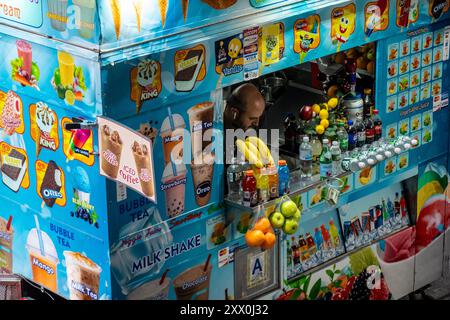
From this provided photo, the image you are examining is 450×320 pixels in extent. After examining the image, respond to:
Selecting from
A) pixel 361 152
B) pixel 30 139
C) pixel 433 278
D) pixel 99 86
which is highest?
pixel 99 86

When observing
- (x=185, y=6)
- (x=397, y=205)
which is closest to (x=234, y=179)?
(x=185, y=6)

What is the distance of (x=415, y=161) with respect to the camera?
773 cm

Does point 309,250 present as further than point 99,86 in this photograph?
Yes

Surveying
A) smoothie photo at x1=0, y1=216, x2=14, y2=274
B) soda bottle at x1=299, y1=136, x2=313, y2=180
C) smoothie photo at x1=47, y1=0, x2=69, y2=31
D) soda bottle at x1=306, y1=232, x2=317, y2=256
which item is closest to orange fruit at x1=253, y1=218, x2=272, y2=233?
soda bottle at x1=299, y1=136, x2=313, y2=180

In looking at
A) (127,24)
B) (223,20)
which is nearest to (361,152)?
(223,20)

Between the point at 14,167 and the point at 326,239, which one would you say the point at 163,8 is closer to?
the point at 14,167

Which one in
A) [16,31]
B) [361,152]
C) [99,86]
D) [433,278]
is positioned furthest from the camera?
[433,278]

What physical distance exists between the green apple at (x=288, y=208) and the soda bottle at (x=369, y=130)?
96 cm

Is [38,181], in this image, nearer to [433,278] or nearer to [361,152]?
[361,152]

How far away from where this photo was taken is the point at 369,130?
7.21 meters

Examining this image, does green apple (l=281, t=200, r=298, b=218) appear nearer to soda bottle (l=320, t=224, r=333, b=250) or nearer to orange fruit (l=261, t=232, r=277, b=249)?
orange fruit (l=261, t=232, r=277, b=249)

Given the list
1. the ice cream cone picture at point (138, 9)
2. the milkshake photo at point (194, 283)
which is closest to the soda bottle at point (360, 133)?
the milkshake photo at point (194, 283)

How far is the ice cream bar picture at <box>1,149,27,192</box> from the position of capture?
635cm

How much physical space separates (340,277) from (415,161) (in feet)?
3.44
